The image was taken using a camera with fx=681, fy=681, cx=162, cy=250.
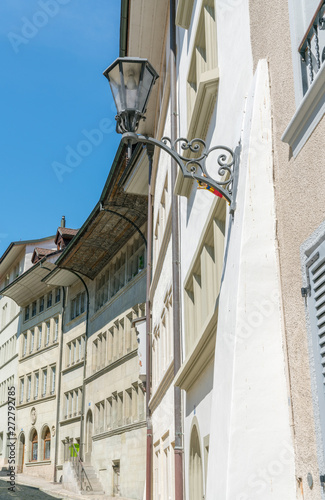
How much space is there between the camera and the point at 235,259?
525cm

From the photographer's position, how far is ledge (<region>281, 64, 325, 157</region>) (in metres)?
4.30

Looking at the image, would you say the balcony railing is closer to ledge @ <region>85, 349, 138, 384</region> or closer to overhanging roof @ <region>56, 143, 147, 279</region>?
overhanging roof @ <region>56, 143, 147, 279</region>

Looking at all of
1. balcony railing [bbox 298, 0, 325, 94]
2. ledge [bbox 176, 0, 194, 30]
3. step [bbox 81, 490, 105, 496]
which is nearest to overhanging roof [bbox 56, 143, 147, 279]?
step [bbox 81, 490, 105, 496]

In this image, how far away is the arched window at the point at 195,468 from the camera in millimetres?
9500

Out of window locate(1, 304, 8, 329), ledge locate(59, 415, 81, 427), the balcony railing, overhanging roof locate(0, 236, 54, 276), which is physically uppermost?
overhanging roof locate(0, 236, 54, 276)

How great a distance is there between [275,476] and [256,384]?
620mm

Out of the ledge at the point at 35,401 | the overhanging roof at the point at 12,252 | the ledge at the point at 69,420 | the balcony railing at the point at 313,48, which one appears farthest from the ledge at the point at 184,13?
the overhanging roof at the point at 12,252

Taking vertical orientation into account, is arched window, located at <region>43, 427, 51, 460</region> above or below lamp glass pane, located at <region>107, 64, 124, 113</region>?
below

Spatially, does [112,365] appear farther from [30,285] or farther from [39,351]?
[30,285]

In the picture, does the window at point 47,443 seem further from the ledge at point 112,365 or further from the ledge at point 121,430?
the ledge at point 121,430

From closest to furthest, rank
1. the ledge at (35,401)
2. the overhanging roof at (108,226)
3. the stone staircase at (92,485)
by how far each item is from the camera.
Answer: the overhanging roof at (108,226) → the stone staircase at (92,485) → the ledge at (35,401)

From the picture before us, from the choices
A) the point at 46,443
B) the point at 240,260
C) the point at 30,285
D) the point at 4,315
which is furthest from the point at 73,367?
the point at 240,260

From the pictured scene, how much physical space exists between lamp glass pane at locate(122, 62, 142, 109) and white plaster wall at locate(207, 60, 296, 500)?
3.19 ft

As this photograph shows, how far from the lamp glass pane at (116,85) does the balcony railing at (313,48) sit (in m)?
1.62
